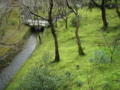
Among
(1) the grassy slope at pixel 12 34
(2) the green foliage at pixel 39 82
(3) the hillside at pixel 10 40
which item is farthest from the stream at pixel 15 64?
(2) the green foliage at pixel 39 82

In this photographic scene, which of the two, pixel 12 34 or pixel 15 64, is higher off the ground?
pixel 12 34

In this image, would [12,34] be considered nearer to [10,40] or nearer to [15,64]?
[10,40]

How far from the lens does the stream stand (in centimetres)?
2318

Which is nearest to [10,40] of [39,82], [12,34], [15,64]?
[12,34]

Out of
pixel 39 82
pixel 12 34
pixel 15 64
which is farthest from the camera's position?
pixel 12 34

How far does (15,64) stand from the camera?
28328mm

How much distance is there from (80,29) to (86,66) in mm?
19429


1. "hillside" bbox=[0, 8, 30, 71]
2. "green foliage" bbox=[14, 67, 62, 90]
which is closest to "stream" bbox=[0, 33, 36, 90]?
"hillside" bbox=[0, 8, 30, 71]

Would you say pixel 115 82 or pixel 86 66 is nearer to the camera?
pixel 115 82

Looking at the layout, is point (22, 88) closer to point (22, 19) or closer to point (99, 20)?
point (99, 20)

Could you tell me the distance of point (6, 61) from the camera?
28.6 metres

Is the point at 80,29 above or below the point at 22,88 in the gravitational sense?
above

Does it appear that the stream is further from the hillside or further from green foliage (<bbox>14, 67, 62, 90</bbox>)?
green foliage (<bbox>14, 67, 62, 90</bbox>)

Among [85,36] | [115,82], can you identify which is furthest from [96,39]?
[115,82]
